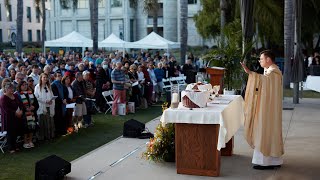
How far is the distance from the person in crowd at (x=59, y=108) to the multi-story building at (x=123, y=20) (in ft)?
148

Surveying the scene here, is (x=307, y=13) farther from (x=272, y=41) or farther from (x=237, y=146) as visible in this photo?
(x=237, y=146)

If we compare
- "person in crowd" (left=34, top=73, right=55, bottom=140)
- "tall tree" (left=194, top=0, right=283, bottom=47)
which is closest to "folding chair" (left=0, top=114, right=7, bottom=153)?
"person in crowd" (left=34, top=73, right=55, bottom=140)

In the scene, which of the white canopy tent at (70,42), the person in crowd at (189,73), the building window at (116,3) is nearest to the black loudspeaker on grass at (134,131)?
the person in crowd at (189,73)

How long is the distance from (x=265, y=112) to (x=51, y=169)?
3.49 m

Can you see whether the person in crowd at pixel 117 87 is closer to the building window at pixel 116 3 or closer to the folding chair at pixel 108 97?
the folding chair at pixel 108 97

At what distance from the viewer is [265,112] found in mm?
7410

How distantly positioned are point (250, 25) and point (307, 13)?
19.2 m

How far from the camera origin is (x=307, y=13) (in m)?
29.4

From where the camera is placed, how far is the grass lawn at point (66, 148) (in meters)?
8.22

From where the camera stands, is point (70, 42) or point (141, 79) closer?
point (141, 79)

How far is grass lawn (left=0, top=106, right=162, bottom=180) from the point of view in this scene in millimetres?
8218

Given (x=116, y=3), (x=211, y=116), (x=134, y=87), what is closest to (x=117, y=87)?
(x=134, y=87)

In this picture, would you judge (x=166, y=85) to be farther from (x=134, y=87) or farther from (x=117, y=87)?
(x=117, y=87)

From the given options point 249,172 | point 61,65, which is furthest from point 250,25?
point 61,65
